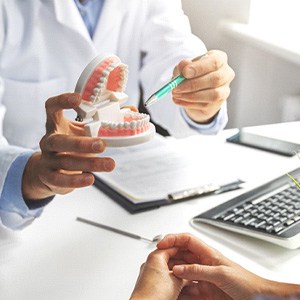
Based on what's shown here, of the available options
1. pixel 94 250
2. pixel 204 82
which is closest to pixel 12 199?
pixel 94 250

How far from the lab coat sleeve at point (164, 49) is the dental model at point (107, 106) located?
1.59 ft

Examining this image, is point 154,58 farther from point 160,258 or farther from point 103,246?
point 160,258

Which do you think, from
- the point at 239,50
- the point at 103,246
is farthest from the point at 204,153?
the point at 239,50

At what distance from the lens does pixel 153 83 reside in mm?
1354

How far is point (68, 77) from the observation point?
1.26 metres

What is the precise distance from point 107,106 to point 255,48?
1.19 meters

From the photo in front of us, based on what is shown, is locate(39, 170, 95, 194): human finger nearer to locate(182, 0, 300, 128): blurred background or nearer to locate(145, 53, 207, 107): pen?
locate(145, 53, 207, 107): pen

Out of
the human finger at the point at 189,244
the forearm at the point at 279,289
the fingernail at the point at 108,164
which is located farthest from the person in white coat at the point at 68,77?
the forearm at the point at 279,289

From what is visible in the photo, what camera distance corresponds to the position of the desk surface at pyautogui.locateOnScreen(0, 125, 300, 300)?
77 cm

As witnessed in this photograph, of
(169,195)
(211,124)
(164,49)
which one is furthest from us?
(164,49)

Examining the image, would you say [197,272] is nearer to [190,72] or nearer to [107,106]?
[107,106]

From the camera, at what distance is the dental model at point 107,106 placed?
0.73 meters

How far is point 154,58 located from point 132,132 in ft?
2.09

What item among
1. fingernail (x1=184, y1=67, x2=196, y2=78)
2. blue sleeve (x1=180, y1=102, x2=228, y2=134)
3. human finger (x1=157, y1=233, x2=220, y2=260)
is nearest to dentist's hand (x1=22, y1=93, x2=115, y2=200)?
human finger (x1=157, y1=233, x2=220, y2=260)
